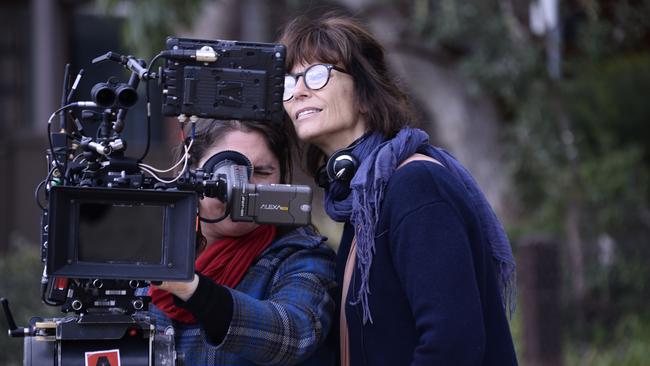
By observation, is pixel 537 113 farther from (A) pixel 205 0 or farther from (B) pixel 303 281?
(B) pixel 303 281

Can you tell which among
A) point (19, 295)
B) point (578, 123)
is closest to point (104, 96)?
point (19, 295)

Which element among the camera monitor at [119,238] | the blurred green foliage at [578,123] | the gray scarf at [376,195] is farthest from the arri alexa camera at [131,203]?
the blurred green foliage at [578,123]

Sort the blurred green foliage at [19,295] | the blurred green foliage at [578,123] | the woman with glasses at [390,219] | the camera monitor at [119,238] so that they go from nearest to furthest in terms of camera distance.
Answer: the camera monitor at [119,238] < the woman with glasses at [390,219] < the blurred green foliage at [19,295] < the blurred green foliage at [578,123]

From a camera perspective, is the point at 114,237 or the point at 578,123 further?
the point at 578,123

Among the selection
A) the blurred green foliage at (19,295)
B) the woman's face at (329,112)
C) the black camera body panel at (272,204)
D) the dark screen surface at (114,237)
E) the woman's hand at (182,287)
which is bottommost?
the blurred green foliage at (19,295)

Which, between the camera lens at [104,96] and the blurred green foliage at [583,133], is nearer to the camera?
the camera lens at [104,96]

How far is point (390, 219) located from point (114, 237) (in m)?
0.67

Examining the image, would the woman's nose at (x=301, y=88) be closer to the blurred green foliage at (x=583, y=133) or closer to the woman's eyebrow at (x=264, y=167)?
the woman's eyebrow at (x=264, y=167)

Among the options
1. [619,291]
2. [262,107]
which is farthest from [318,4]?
[619,291]

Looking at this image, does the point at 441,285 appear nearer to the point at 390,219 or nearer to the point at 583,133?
the point at 390,219

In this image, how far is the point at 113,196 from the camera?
2.31 meters

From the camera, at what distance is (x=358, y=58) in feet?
9.24

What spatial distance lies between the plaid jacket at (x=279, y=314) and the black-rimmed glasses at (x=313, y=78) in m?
0.39

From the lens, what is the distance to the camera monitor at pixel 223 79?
97.6 inches
